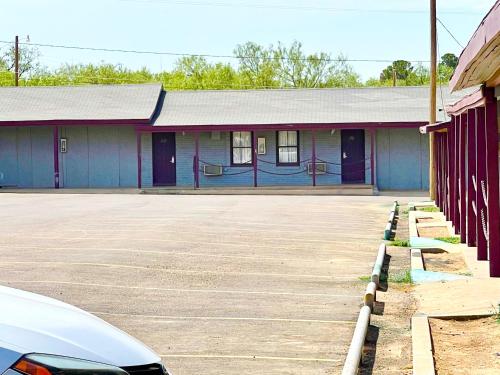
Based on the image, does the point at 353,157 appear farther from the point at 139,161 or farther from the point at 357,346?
the point at 357,346

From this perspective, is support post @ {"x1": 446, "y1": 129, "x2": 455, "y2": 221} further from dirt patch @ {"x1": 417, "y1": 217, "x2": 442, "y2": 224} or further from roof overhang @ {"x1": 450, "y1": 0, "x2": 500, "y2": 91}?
roof overhang @ {"x1": 450, "y1": 0, "x2": 500, "y2": 91}

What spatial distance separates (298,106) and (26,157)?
1223 centimetres

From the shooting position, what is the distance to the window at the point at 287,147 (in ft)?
139

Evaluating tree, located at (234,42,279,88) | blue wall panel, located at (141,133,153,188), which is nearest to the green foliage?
tree, located at (234,42,279,88)

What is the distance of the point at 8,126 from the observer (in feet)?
140

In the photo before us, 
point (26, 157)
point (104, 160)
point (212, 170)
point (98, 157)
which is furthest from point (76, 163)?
point (212, 170)

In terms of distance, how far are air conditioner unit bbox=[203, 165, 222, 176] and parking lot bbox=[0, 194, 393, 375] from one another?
1348 cm

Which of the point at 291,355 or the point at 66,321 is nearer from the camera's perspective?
the point at 66,321

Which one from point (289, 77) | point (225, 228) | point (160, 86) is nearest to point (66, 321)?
point (225, 228)

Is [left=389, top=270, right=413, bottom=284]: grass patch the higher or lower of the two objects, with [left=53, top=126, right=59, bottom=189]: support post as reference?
lower

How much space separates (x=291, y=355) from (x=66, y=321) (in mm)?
4391

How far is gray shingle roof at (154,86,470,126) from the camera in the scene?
137 ft

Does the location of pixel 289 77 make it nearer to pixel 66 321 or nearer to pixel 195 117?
pixel 195 117

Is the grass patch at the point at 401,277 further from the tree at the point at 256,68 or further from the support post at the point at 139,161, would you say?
the tree at the point at 256,68
